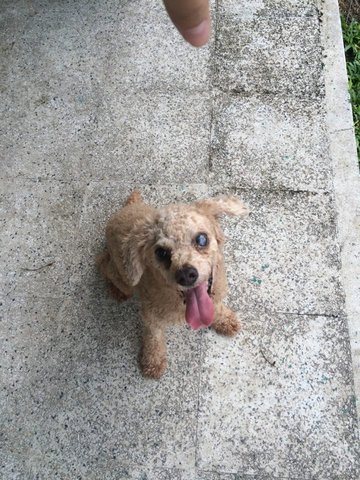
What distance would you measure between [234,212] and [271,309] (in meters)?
0.72

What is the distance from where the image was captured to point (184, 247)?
1865mm

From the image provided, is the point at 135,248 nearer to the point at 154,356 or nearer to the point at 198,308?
the point at 198,308

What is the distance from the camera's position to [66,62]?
3.48m

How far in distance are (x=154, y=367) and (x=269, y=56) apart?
2.39 metres

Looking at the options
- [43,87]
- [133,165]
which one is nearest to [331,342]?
[133,165]

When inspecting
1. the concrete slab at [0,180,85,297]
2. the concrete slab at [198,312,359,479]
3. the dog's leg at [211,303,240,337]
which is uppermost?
the concrete slab at [0,180,85,297]

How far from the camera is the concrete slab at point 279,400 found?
2119mm

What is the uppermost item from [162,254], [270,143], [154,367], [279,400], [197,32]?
[197,32]

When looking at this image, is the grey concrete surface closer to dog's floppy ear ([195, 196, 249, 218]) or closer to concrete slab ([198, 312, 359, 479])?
concrete slab ([198, 312, 359, 479])

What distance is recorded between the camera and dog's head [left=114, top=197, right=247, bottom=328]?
6.01 feet

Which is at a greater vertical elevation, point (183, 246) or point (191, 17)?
point (191, 17)

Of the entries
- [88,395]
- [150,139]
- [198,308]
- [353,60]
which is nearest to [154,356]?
[88,395]

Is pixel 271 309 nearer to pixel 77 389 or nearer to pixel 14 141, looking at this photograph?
pixel 77 389

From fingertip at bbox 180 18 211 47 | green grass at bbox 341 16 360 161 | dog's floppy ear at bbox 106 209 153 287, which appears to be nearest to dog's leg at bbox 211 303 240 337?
dog's floppy ear at bbox 106 209 153 287
